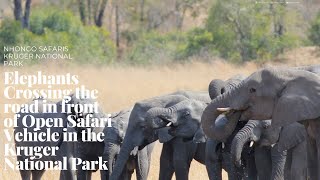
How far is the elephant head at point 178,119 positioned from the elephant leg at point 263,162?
1260 mm

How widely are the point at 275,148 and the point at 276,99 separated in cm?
284

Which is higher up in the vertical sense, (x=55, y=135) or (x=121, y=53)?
(x=55, y=135)

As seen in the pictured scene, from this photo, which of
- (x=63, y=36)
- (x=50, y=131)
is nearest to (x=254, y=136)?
(x=50, y=131)

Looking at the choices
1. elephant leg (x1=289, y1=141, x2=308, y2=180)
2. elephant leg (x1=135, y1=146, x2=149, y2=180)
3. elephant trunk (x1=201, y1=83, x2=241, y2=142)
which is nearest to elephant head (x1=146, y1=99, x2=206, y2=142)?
elephant leg (x1=135, y1=146, x2=149, y2=180)

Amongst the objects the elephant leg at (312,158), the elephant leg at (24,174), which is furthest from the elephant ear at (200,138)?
the elephant leg at (24,174)

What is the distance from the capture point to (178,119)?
14.5 metres

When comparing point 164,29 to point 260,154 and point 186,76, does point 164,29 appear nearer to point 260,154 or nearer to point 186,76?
point 186,76

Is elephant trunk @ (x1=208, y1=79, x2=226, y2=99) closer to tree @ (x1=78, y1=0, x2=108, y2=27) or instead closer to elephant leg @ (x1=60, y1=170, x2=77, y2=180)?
elephant leg @ (x1=60, y1=170, x2=77, y2=180)

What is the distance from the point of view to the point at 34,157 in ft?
58.0

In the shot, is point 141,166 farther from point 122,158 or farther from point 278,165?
point 278,165

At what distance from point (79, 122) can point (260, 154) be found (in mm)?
3293

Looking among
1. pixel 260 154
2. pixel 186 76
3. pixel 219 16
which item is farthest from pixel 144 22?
pixel 260 154

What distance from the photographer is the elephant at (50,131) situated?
52.6ft

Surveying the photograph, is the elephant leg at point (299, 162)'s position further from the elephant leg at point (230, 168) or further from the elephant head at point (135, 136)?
the elephant head at point (135, 136)
